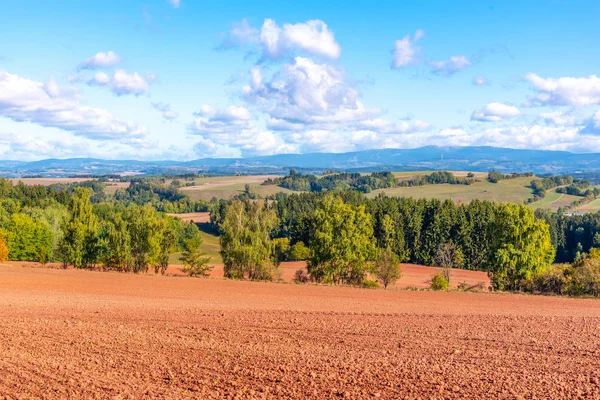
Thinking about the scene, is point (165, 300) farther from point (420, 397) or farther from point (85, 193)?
point (85, 193)

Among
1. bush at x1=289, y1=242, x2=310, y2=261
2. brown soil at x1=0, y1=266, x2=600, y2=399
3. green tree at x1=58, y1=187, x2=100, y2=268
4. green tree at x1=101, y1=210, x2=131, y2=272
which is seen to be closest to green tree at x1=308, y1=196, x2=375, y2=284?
brown soil at x1=0, y1=266, x2=600, y2=399

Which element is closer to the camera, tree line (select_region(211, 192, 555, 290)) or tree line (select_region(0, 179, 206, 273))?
tree line (select_region(211, 192, 555, 290))

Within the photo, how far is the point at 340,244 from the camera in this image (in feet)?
193

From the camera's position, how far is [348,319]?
96.7 feet

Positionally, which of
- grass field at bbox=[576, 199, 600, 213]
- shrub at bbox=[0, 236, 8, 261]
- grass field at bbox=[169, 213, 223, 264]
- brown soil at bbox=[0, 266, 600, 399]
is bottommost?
grass field at bbox=[169, 213, 223, 264]

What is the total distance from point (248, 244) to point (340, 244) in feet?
34.8

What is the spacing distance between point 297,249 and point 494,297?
60355 millimetres

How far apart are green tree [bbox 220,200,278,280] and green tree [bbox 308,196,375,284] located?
5.60m

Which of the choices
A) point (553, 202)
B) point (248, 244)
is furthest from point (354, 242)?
point (553, 202)

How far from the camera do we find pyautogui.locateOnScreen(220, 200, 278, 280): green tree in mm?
58875

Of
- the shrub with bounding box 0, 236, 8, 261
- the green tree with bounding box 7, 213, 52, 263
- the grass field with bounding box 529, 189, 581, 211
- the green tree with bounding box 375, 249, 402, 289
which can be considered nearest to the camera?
the green tree with bounding box 375, 249, 402, 289

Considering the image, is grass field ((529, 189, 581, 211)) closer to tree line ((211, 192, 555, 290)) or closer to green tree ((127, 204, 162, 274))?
tree line ((211, 192, 555, 290))

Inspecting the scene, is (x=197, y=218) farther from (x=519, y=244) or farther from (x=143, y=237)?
(x=519, y=244)

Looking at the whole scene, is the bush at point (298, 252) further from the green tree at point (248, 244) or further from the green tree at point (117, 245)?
the green tree at point (117, 245)
